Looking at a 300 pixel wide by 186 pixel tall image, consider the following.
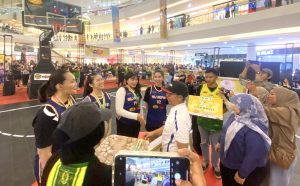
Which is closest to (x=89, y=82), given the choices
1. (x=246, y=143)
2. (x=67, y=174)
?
(x=246, y=143)

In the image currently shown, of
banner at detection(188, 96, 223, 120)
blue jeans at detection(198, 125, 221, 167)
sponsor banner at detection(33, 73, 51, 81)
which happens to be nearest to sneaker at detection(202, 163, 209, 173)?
blue jeans at detection(198, 125, 221, 167)

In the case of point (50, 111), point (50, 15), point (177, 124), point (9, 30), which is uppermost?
point (9, 30)

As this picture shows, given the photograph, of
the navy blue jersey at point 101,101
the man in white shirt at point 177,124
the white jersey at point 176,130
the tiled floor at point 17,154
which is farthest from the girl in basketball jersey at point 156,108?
the white jersey at point 176,130

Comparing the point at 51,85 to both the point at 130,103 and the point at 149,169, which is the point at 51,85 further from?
the point at 149,169

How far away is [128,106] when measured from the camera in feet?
12.3

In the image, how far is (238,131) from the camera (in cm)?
235

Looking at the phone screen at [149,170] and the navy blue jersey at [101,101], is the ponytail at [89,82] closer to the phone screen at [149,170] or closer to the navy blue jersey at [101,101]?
the navy blue jersey at [101,101]

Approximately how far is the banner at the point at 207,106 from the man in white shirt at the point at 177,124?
125 cm

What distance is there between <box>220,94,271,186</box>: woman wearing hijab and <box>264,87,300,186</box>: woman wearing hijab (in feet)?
0.76

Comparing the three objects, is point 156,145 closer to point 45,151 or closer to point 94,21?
point 45,151

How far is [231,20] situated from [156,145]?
1570 cm

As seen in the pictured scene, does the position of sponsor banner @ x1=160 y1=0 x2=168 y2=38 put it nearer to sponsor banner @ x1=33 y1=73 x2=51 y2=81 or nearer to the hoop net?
the hoop net

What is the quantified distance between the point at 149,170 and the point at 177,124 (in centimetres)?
123

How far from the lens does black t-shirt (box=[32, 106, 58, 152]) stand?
2.02 meters
